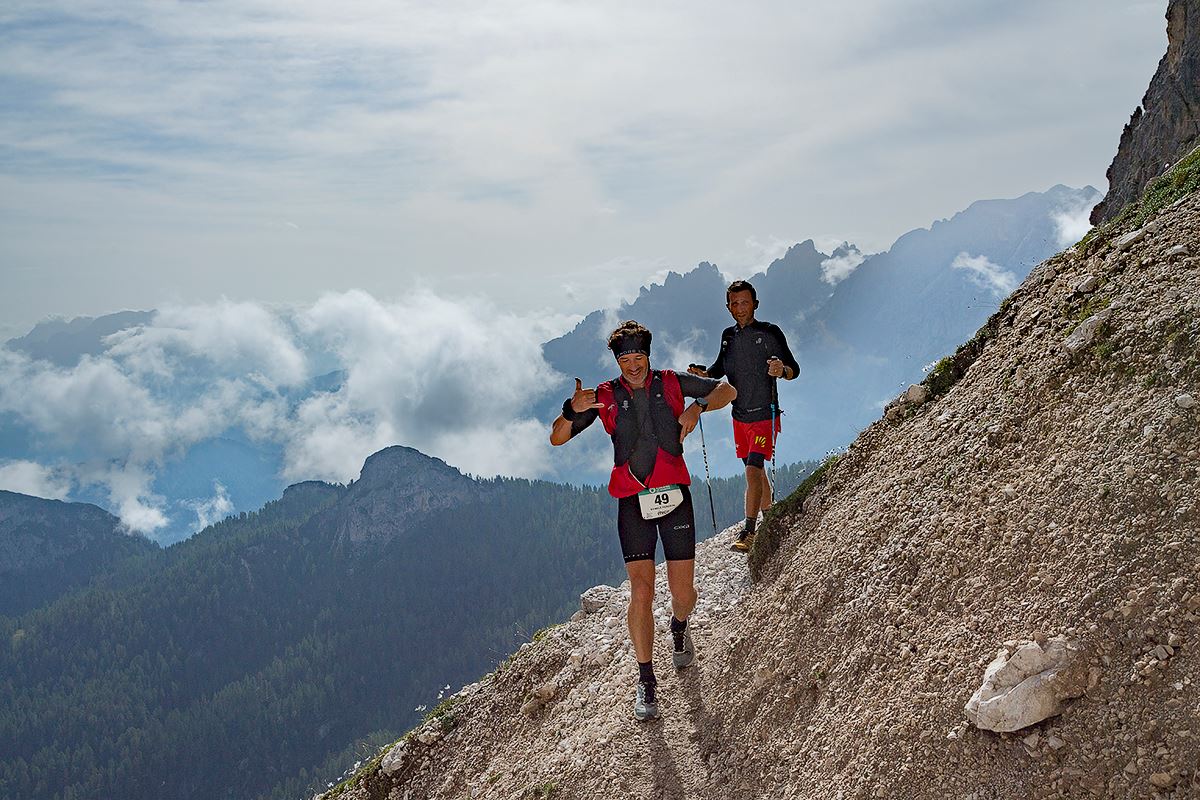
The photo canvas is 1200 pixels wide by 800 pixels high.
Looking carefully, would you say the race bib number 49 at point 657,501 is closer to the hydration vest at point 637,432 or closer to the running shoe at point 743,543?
the hydration vest at point 637,432

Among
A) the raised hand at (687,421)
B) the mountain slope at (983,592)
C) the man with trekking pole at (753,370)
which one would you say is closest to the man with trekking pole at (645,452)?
the raised hand at (687,421)

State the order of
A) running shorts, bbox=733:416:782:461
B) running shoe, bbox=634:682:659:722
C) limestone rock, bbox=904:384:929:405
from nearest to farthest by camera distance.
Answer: running shoe, bbox=634:682:659:722, limestone rock, bbox=904:384:929:405, running shorts, bbox=733:416:782:461

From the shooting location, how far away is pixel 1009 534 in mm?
6461

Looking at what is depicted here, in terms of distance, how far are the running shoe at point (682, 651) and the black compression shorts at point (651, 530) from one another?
5.20 feet

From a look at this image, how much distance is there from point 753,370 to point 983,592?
5.92 metres

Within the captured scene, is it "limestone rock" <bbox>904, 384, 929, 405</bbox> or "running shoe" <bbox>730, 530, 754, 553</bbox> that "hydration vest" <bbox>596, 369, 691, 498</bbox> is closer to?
"limestone rock" <bbox>904, 384, 929, 405</bbox>

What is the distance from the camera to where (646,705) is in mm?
9070

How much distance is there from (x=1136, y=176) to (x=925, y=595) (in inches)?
1349

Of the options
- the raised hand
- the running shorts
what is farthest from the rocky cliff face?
the raised hand

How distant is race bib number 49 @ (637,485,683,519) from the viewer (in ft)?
28.7

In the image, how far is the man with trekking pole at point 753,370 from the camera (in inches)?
456

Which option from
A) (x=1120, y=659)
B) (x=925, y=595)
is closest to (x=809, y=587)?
(x=925, y=595)

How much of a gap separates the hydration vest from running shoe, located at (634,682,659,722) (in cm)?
242

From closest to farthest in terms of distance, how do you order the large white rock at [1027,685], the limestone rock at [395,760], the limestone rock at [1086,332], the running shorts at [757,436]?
the large white rock at [1027,685] < the limestone rock at [1086,332] < the running shorts at [757,436] < the limestone rock at [395,760]
